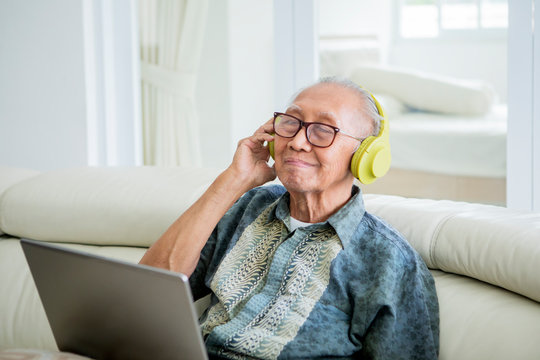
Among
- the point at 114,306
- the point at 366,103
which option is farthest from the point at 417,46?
the point at 114,306

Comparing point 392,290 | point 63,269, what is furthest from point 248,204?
point 63,269

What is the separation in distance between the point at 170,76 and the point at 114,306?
262 cm

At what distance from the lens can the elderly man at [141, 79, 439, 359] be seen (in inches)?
53.7

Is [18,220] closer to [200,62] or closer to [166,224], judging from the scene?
[166,224]

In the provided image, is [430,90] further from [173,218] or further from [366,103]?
[173,218]

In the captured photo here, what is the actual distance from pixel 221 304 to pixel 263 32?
6.46 feet

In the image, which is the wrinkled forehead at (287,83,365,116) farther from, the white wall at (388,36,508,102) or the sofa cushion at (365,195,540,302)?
the white wall at (388,36,508,102)

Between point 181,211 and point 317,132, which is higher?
point 317,132

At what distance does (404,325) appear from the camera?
1.34m

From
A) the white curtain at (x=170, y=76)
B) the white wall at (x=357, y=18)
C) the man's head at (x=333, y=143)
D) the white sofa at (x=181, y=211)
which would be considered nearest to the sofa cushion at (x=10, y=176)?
the white sofa at (x=181, y=211)

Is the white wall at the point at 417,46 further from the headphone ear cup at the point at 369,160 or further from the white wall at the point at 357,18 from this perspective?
the headphone ear cup at the point at 369,160

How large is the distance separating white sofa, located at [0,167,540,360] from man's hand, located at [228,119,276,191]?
28 cm

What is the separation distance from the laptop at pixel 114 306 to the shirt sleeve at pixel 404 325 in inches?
16.7

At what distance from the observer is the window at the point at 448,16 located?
100 inches
